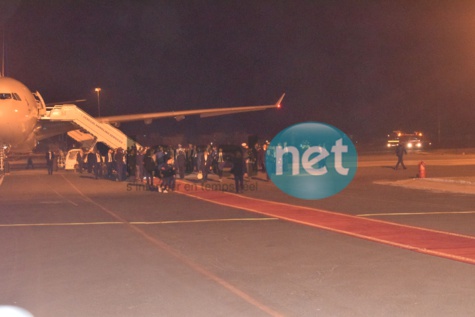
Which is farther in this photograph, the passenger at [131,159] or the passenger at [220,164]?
the passenger at [131,159]

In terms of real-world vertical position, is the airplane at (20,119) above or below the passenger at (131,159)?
above

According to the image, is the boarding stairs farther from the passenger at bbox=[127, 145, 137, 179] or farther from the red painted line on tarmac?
the red painted line on tarmac

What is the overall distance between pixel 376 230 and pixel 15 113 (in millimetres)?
23741

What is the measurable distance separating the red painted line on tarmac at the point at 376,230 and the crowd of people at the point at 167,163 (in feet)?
13.3

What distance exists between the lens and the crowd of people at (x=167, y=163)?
73.7ft

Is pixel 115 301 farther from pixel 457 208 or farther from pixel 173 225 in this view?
pixel 457 208

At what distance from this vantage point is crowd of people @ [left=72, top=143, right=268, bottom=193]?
22469mm

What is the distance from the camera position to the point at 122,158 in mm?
29812

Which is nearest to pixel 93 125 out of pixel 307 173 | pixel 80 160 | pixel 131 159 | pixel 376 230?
pixel 131 159

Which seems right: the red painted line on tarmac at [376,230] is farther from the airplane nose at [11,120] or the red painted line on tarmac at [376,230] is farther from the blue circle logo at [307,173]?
the airplane nose at [11,120]

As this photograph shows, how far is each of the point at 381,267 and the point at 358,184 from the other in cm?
1616

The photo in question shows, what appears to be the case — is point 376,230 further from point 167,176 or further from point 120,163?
point 120,163

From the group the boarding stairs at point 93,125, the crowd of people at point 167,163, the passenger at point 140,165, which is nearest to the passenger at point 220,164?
the crowd of people at point 167,163

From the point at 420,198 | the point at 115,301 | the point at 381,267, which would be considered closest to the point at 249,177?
the point at 420,198
